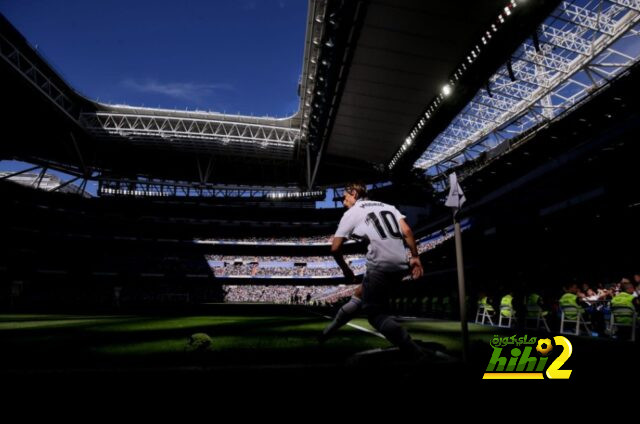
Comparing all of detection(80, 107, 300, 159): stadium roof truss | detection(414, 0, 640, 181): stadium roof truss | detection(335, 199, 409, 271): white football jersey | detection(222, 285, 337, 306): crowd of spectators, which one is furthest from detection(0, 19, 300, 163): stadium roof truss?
detection(335, 199, 409, 271): white football jersey

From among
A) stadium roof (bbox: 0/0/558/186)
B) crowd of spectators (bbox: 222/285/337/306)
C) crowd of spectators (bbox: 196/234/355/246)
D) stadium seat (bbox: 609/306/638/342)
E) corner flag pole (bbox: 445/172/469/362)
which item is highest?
stadium roof (bbox: 0/0/558/186)

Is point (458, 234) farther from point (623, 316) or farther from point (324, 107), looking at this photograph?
→ point (324, 107)

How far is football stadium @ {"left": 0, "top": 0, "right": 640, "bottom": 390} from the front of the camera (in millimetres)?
3193

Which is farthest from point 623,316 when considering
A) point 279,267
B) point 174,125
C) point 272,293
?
point 279,267

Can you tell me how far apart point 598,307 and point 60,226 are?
50.8 m

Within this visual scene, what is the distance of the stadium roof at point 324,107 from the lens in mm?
16094

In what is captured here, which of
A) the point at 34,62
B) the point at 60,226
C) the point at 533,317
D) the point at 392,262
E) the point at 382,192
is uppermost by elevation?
the point at 34,62

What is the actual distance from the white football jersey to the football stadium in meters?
0.02

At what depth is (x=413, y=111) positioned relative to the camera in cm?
2366

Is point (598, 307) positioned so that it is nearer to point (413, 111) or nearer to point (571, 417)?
point (571, 417)

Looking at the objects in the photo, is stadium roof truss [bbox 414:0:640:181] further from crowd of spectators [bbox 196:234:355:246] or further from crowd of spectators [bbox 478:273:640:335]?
crowd of spectators [bbox 196:234:355:246]

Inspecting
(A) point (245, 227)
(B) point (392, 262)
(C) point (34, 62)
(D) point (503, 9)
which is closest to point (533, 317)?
(B) point (392, 262)

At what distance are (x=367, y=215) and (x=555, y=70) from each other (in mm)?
23835

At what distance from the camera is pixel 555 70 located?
2061cm
